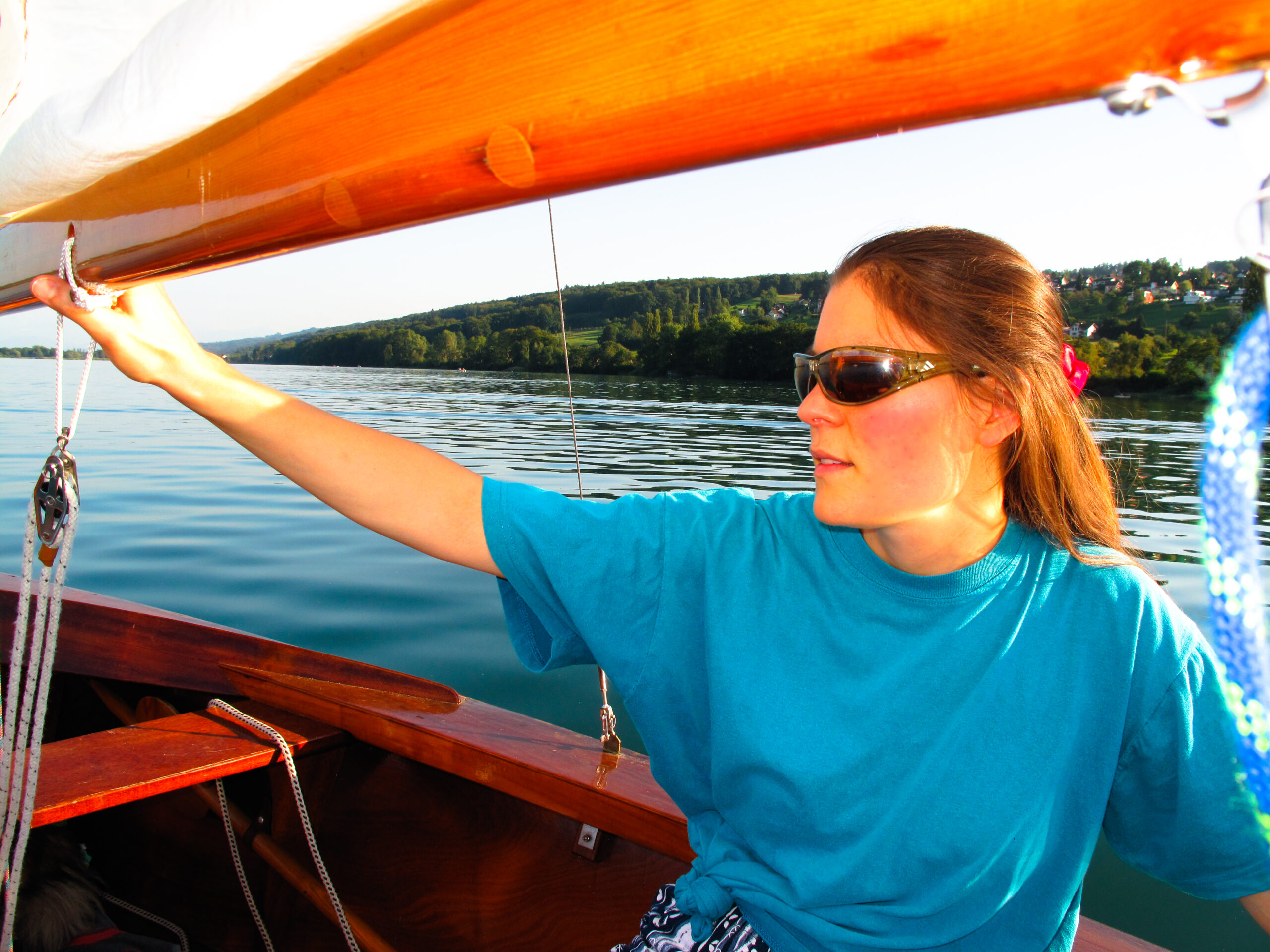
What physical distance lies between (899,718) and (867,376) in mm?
468

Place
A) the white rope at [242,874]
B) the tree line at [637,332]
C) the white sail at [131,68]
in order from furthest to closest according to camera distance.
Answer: the tree line at [637,332] → the white rope at [242,874] → the white sail at [131,68]

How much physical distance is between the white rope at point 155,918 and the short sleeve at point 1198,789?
2472 millimetres

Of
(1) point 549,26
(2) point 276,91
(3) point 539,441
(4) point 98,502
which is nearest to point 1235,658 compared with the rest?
(1) point 549,26

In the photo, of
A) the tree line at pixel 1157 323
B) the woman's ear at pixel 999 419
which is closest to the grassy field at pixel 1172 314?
the tree line at pixel 1157 323

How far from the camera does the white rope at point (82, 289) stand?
1.08 meters

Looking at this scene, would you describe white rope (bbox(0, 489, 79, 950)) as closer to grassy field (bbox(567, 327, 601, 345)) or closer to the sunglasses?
the sunglasses

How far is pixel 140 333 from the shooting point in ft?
3.71

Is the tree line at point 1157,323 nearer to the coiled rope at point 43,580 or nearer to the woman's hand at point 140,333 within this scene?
the woman's hand at point 140,333

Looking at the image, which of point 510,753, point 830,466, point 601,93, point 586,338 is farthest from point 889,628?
point 586,338

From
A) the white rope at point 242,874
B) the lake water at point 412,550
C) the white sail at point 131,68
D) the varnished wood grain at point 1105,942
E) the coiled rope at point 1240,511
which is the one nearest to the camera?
the coiled rope at point 1240,511

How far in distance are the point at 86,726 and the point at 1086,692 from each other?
3343mm

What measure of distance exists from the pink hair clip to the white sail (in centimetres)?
110

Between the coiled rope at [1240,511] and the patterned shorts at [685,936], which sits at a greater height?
the coiled rope at [1240,511]

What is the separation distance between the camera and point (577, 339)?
77.5 feet
